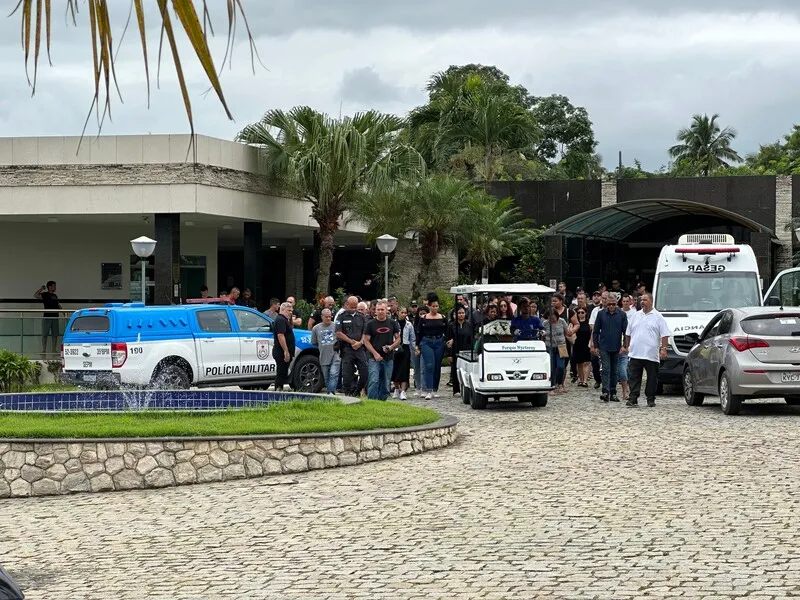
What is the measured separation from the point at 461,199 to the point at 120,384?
64.9ft

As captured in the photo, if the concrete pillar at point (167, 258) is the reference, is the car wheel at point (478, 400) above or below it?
below

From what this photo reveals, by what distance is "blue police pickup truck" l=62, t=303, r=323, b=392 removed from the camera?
21516 millimetres

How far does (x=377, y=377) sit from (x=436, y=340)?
2.52m

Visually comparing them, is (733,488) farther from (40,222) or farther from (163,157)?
(40,222)

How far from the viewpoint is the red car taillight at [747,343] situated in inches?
719

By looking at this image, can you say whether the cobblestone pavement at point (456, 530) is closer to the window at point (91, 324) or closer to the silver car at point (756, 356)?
the silver car at point (756, 356)

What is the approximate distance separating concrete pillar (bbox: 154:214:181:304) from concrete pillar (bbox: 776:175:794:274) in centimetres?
2244

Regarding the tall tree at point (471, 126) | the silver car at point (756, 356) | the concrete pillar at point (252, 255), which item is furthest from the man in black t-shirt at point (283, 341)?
the tall tree at point (471, 126)

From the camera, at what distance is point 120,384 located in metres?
21.4

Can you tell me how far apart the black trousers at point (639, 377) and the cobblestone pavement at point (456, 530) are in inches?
204

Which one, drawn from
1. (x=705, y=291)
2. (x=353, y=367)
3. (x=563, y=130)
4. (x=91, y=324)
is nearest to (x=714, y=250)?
(x=705, y=291)

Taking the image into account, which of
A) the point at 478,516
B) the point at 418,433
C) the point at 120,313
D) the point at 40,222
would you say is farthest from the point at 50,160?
the point at 478,516

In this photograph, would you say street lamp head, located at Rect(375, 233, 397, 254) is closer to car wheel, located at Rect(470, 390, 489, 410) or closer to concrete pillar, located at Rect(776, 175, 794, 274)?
car wheel, located at Rect(470, 390, 489, 410)

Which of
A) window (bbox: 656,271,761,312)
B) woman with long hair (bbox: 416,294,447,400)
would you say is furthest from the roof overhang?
woman with long hair (bbox: 416,294,447,400)
